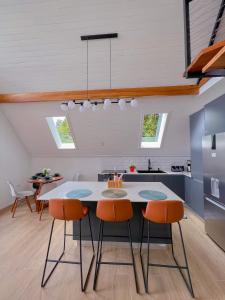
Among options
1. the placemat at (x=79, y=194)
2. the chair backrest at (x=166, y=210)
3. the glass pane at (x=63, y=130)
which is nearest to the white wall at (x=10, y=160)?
the glass pane at (x=63, y=130)

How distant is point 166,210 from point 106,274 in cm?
106

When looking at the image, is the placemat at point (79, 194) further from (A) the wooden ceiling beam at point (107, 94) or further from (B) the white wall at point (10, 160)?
(B) the white wall at point (10, 160)

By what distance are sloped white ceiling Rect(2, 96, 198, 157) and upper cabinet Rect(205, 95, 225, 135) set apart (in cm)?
129

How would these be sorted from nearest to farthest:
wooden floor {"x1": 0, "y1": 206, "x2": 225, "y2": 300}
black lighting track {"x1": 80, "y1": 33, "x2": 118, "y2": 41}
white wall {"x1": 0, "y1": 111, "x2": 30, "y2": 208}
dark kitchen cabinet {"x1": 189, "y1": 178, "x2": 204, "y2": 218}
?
wooden floor {"x1": 0, "y1": 206, "x2": 225, "y2": 300}, black lighting track {"x1": 80, "y1": 33, "x2": 118, "y2": 41}, dark kitchen cabinet {"x1": 189, "y1": 178, "x2": 204, "y2": 218}, white wall {"x1": 0, "y1": 111, "x2": 30, "y2": 208}

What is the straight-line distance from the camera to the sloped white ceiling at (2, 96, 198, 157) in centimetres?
427

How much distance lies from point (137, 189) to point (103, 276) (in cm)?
113

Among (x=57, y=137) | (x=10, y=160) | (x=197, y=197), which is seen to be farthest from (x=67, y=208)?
(x=57, y=137)

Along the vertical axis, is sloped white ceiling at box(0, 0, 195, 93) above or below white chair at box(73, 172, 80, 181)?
above

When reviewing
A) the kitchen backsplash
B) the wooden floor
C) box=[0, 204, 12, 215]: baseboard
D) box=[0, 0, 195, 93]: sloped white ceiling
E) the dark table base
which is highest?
box=[0, 0, 195, 93]: sloped white ceiling

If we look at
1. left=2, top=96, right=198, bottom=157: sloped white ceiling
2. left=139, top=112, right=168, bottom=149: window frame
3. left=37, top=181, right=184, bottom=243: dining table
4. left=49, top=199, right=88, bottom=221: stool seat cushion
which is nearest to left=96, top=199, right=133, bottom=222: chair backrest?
left=37, top=181, right=184, bottom=243: dining table

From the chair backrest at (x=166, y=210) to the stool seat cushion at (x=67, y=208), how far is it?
2.63ft

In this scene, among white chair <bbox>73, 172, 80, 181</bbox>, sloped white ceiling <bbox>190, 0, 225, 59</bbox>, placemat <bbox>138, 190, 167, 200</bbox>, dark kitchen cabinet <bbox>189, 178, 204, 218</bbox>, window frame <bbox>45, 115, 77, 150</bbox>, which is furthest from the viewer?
white chair <bbox>73, 172, 80, 181</bbox>

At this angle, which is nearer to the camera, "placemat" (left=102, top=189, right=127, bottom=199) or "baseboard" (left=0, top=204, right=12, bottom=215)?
"placemat" (left=102, top=189, right=127, bottom=199)

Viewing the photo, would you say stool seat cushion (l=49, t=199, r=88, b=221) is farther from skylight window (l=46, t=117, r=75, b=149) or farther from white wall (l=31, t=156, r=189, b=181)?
white wall (l=31, t=156, r=189, b=181)
